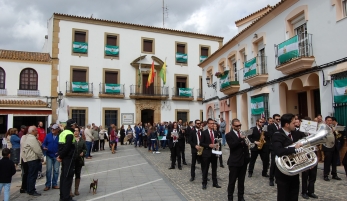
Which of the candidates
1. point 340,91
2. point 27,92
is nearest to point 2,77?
point 27,92

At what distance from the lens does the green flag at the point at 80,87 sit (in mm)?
24875

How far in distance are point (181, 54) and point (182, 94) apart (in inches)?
160

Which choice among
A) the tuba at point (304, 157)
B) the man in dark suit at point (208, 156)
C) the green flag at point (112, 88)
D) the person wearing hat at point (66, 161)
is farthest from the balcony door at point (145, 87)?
the tuba at point (304, 157)

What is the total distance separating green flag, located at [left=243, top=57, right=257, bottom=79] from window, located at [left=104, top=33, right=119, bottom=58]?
46.3 feet

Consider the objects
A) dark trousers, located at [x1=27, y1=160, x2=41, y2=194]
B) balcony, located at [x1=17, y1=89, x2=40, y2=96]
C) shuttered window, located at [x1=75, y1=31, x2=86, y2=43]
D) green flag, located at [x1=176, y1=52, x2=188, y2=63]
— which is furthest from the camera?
green flag, located at [x1=176, y1=52, x2=188, y2=63]

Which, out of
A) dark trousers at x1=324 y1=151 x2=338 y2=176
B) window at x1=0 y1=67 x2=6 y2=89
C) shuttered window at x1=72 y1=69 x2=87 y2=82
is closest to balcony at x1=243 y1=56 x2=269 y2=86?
dark trousers at x1=324 y1=151 x2=338 y2=176

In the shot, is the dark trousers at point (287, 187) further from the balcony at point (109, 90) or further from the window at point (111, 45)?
the window at point (111, 45)

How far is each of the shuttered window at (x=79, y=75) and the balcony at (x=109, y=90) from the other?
5.07 feet

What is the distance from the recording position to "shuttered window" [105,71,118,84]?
2673 centimetres

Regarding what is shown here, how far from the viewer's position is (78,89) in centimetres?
2497

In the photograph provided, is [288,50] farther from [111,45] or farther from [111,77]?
[111,45]

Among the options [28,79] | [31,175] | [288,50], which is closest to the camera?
[31,175]

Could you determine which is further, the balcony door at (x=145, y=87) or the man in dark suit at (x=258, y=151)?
the balcony door at (x=145, y=87)

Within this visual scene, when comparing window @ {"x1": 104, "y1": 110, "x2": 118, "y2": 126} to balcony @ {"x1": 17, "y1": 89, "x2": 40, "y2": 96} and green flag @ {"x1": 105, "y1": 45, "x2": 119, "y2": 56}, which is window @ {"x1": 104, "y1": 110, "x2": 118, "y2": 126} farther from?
balcony @ {"x1": 17, "y1": 89, "x2": 40, "y2": 96}
